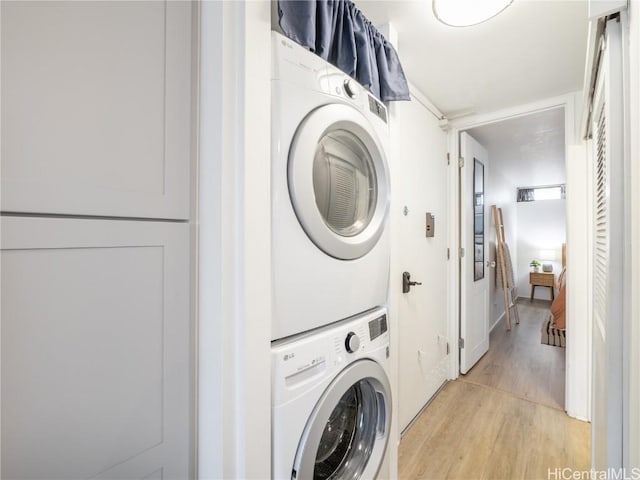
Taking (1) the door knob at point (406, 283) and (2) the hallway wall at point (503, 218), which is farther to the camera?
(2) the hallway wall at point (503, 218)

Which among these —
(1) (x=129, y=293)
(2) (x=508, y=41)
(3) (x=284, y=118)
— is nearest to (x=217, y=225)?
(1) (x=129, y=293)

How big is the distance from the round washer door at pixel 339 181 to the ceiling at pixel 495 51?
0.72 m

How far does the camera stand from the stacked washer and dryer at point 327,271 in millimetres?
753

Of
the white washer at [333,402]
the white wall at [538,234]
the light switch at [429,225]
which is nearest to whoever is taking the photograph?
the white washer at [333,402]

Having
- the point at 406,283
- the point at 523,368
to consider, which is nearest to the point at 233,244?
the point at 406,283

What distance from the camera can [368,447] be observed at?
3.61 ft

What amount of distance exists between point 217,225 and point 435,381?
2246 mm

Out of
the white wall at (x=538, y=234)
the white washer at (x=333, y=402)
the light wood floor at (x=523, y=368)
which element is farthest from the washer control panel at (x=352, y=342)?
the white wall at (x=538, y=234)

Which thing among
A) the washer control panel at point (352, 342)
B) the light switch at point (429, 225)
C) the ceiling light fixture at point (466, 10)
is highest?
the ceiling light fixture at point (466, 10)

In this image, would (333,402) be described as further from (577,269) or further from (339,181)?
(577,269)

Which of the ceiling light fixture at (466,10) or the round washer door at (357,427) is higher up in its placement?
the ceiling light fixture at (466,10)

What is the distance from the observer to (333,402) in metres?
0.85

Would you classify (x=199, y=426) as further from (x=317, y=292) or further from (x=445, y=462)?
(x=445, y=462)

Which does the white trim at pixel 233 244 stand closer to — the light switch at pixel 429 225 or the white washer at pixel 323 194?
the white washer at pixel 323 194
